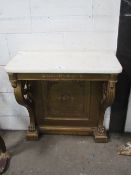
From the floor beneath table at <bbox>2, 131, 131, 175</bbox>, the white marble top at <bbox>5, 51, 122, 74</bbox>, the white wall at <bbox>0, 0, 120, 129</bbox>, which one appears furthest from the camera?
the floor beneath table at <bbox>2, 131, 131, 175</bbox>

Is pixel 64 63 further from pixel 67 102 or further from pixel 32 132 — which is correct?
pixel 32 132

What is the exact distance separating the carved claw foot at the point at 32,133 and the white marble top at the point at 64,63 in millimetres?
685

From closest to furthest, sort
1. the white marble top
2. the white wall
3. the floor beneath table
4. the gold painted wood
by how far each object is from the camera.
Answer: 1. the white marble top
2. the white wall
3. the floor beneath table
4. the gold painted wood

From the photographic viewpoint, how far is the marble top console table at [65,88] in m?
1.49

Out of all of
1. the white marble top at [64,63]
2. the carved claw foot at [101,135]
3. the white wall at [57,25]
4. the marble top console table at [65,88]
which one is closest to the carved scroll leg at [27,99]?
the marble top console table at [65,88]

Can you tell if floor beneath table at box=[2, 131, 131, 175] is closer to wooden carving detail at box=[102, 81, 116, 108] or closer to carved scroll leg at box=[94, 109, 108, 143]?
carved scroll leg at box=[94, 109, 108, 143]

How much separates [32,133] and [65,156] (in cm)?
38

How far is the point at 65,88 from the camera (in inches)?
73.3

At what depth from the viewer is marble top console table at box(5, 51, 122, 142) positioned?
1.49m

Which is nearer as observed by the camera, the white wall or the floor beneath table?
the white wall

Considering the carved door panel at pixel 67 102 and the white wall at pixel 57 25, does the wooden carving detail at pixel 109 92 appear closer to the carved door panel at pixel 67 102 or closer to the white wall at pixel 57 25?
the carved door panel at pixel 67 102

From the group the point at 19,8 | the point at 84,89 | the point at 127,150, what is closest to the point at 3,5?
the point at 19,8

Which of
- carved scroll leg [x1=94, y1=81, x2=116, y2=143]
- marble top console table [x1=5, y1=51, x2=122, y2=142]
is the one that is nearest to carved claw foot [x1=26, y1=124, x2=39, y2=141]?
marble top console table [x1=5, y1=51, x2=122, y2=142]

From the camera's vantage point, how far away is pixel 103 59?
1.59 m
